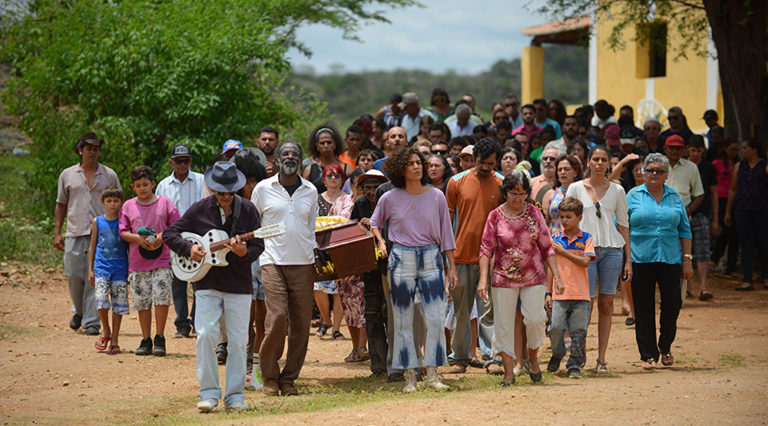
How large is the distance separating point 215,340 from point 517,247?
2.71m

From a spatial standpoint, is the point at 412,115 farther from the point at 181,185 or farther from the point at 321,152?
the point at 181,185

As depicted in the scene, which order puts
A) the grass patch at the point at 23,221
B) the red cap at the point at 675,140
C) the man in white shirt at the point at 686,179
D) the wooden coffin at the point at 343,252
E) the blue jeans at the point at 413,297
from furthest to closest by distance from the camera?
the grass patch at the point at 23,221, the man in white shirt at the point at 686,179, the red cap at the point at 675,140, the wooden coffin at the point at 343,252, the blue jeans at the point at 413,297

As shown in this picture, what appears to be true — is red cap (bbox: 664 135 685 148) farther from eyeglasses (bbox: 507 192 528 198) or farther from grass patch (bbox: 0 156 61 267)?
grass patch (bbox: 0 156 61 267)

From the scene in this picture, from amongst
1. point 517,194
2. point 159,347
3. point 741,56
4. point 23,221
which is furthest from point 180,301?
point 741,56

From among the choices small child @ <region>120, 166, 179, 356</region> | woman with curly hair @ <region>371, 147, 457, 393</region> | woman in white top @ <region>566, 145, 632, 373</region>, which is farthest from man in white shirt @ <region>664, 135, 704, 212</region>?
small child @ <region>120, 166, 179, 356</region>

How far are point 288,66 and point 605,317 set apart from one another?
29.1 ft

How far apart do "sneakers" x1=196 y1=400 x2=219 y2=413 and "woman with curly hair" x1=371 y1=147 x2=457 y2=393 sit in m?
1.65

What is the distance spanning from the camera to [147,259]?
10203mm

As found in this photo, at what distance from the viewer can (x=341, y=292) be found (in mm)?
9688

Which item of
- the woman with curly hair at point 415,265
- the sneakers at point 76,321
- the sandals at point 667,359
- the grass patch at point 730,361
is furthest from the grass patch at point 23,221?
the grass patch at point 730,361

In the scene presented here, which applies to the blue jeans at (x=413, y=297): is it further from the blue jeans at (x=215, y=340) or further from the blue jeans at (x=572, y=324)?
the blue jeans at (x=215, y=340)

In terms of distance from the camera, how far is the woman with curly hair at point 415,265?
8.23 m

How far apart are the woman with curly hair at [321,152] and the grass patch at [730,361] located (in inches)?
185

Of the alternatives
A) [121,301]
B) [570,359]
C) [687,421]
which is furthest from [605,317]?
[121,301]
